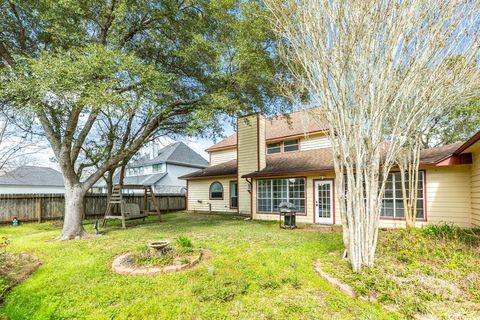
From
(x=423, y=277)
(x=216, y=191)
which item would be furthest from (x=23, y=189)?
(x=423, y=277)

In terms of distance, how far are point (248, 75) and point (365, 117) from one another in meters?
4.35

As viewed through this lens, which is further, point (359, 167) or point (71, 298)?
point (359, 167)

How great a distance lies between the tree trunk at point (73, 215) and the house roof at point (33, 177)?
2319cm

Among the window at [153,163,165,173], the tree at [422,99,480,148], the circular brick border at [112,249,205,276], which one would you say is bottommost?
the circular brick border at [112,249,205,276]

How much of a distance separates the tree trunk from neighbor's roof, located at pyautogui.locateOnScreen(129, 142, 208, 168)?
16.6m

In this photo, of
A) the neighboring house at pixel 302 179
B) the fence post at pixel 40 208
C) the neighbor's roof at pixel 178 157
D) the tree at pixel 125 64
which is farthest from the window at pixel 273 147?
the neighbor's roof at pixel 178 157

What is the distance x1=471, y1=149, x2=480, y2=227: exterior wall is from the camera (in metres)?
7.00

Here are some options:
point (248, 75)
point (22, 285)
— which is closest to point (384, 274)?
point (22, 285)

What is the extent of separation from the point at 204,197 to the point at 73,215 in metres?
8.85

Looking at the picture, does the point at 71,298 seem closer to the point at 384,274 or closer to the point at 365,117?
the point at 384,274

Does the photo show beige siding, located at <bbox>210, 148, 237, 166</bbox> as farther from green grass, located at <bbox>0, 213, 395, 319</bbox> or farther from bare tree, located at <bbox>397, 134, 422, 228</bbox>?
green grass, located at <bbox>0, 213, 395, 319</bbox>

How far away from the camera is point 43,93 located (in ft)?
18.7

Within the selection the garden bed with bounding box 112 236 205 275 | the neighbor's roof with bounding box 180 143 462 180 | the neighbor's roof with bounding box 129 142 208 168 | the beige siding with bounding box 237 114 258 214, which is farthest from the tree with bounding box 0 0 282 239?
the neighbor's roof with bounding box 129 142 208 168

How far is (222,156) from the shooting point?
56.0ft
